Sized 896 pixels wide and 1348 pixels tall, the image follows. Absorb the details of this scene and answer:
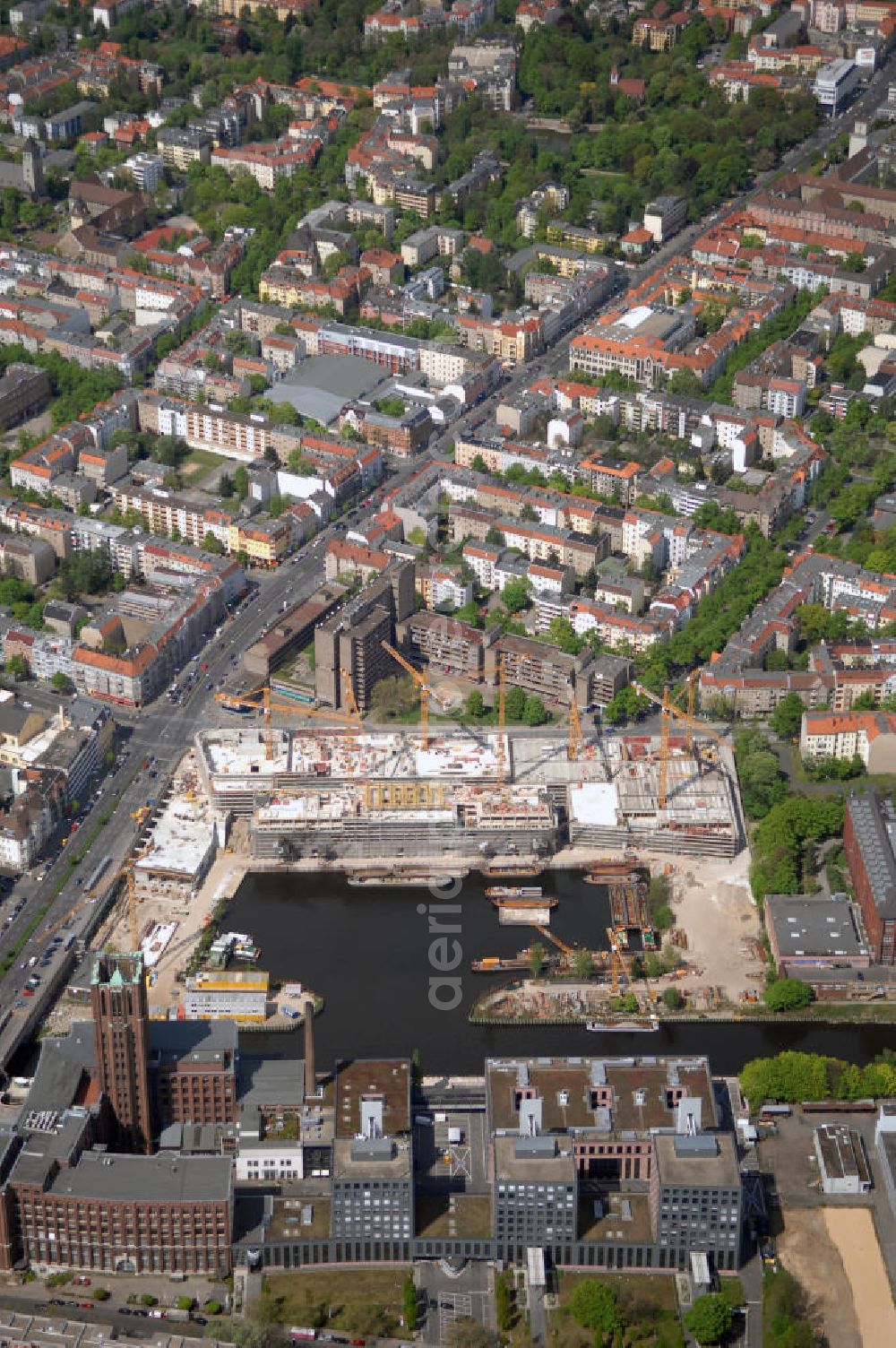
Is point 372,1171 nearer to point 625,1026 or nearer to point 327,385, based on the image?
point 625,1026

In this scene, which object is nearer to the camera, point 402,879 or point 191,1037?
point 191,1037

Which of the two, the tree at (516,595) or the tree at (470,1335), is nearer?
the tree at (470,1335)

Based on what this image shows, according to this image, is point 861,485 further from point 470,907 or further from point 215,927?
point 215,927

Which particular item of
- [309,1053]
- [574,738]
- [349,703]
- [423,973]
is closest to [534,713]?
[574,738]

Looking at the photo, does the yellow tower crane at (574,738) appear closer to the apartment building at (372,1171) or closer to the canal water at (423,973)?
the canal water at (423,973)

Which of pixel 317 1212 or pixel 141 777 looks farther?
pixel 141 777

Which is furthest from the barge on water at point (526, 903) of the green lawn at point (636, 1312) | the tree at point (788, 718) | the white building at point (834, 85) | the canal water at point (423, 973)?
the white building at point (834, 85)

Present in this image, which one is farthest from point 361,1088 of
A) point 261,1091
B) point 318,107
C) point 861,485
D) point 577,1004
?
point 318,107
